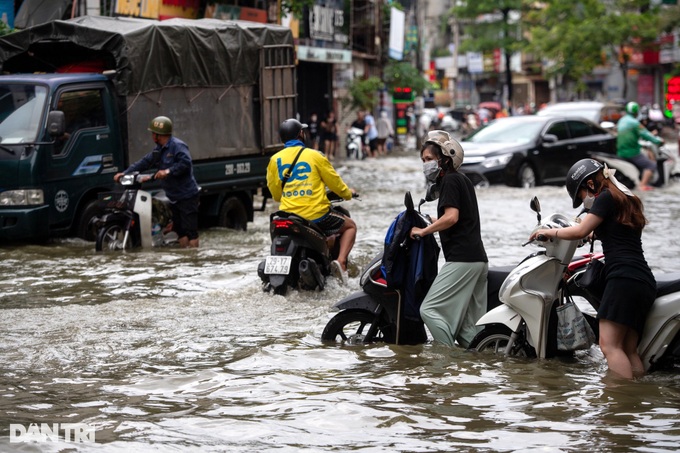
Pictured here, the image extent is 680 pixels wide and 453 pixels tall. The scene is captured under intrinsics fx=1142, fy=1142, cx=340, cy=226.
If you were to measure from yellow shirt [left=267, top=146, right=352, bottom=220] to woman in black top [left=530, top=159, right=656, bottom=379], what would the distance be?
3.46 meters

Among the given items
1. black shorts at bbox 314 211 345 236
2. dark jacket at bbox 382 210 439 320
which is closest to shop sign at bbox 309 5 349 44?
black shorts at bbox 314 211 345 236

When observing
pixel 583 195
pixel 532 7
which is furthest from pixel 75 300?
pixel 532 7

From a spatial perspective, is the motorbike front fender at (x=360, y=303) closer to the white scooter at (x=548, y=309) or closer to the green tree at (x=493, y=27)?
the white scooter at (x=548, y=309)

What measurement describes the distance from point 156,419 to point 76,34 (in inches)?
353

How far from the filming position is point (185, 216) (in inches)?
510

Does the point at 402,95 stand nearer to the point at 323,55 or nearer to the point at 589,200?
the point at 323,55

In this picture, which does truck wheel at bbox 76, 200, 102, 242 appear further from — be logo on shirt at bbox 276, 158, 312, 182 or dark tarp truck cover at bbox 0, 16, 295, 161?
be logo on shirt at bbox 276, 158, 312, 182

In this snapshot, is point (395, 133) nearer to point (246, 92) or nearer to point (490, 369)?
point (246, 92)

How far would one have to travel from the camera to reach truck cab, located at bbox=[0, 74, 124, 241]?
12695 mm

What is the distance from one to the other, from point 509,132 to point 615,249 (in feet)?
52.2

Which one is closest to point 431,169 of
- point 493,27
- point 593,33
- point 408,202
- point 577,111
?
Result: point 408,202

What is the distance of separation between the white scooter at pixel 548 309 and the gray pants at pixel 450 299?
0.25 metres

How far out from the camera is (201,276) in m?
11.4

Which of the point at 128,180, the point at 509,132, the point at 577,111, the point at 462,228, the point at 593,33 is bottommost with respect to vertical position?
the point at 462,228
